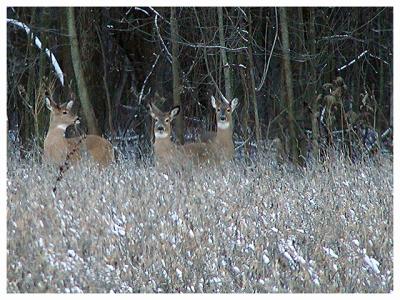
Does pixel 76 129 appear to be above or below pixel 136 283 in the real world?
above

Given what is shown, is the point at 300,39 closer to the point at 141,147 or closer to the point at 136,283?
the point at 141,147

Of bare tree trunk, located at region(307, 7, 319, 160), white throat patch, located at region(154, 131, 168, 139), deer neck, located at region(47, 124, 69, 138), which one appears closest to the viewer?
bare tree trunk, located at region(307, 7, 319, 160)

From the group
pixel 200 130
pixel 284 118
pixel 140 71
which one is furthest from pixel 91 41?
pixel 284 118

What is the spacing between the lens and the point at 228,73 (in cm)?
843

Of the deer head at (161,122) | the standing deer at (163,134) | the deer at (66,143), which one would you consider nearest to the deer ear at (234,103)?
the standing deer at (163,134)

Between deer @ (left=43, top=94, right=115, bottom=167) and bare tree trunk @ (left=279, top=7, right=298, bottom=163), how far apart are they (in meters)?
1.89

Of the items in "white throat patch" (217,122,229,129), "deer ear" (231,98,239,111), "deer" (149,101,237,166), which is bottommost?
"deer" (149,101,237,166)

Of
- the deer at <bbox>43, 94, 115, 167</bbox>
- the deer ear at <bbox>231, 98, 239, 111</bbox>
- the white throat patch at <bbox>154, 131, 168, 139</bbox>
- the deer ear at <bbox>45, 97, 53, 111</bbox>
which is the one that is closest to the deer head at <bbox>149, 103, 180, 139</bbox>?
the white throat patch at <bbox>154, 131, 168, 139</bbox>

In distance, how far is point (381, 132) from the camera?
8.48m

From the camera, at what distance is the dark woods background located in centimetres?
822

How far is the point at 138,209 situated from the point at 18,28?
318 cm

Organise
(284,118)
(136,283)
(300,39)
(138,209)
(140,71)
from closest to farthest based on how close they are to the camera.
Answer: (136,283)
(138,209)
(300,39)
(284,118)
(140,71)

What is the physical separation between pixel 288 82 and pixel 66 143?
2442 millimetres

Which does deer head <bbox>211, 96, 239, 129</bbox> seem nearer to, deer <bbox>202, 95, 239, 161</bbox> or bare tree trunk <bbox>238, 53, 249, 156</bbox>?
deer <bbox>202, 95, 239, 161</bbox>
